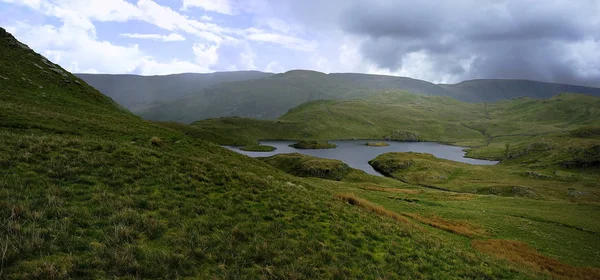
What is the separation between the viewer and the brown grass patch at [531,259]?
68.7 ft

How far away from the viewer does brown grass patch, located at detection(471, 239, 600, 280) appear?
20953 millimetres

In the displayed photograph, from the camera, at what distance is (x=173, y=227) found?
12570 mm

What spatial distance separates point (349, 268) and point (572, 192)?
103 meters

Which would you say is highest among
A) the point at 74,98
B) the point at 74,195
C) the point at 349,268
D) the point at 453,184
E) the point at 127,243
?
the point at 74,98

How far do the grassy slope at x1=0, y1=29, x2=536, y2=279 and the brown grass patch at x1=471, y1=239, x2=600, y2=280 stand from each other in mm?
4341

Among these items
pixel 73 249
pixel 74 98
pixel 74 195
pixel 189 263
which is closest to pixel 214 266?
pixel 189 263

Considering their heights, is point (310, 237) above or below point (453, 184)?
above

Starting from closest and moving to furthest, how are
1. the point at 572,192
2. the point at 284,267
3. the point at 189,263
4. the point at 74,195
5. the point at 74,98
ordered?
the point at 189,263 → the point at 284,267 → the point at 74,195 → the point at 74,98 → the point at 572,192

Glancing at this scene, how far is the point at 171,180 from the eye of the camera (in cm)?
1827

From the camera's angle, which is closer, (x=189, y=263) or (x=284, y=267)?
(x=189, y=263)

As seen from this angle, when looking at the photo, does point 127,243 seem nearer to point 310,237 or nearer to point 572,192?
point 310,237

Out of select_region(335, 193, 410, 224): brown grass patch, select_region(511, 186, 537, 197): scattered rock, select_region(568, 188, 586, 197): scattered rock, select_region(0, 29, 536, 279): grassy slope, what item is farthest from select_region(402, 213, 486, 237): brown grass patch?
select_region(568, 188, 586, 197): scattered rock

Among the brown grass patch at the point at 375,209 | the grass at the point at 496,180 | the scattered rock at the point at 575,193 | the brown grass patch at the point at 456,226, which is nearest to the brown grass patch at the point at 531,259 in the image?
the brown grass patch at the point at 456,226

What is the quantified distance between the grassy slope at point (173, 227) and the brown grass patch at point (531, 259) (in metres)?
4.34
